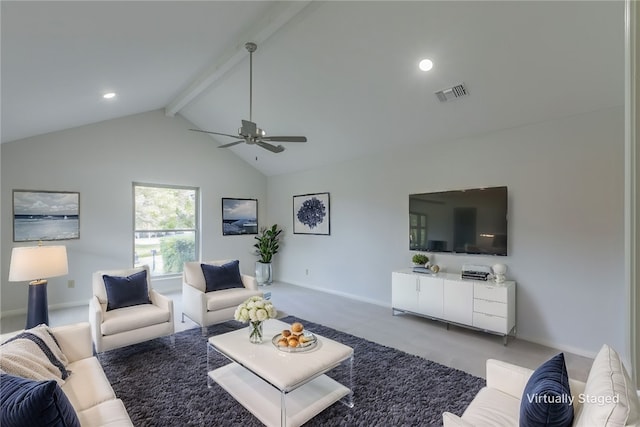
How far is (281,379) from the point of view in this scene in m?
2.04

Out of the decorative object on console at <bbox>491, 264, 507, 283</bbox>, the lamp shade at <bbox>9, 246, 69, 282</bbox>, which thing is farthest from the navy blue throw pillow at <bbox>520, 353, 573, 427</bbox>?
the lamp shade at <bbox>9, 246, 69, 282</bbox>

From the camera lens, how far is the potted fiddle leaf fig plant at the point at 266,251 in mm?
6922

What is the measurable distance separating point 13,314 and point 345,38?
5.85 metres

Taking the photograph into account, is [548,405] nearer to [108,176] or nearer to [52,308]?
[52,308]

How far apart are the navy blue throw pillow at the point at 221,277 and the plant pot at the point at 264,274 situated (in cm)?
244

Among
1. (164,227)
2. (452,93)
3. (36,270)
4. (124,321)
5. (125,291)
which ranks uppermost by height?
(452,93)

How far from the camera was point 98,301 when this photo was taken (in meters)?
3.38

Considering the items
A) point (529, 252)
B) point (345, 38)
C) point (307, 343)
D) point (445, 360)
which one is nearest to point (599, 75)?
point (529, 252)

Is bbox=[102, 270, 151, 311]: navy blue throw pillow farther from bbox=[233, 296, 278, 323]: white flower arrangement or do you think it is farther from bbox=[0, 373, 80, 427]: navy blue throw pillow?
bbox=[0, 373, 80, 427]: navy blue throw pillow

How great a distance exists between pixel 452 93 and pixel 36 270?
15.1 feet

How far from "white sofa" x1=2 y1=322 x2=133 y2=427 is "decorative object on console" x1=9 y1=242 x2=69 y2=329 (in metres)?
1.00

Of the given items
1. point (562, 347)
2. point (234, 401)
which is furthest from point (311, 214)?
point (562, 347)

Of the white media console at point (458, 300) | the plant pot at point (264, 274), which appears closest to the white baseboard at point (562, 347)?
the white media console at point (458, 300)

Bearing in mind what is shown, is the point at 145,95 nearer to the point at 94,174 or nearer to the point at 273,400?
the point at 94,174
